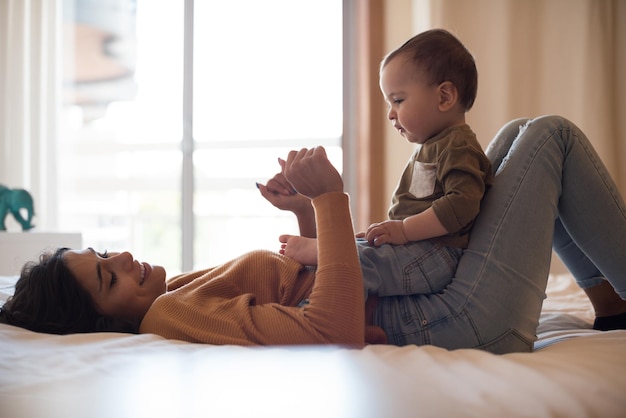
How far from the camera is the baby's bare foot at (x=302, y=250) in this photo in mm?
1076

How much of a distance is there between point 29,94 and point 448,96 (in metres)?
3.30

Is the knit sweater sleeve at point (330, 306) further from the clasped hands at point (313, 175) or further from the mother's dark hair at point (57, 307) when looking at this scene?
the mother's dark hair at point (57, 307)

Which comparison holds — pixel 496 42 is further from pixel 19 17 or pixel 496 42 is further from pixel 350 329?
pixel 19 17

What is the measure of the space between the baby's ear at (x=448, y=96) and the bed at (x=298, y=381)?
0.51m

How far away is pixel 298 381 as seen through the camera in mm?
718

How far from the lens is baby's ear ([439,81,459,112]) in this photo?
117cm

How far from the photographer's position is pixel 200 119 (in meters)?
3.79

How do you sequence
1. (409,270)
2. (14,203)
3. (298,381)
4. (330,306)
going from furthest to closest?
1. (14,203)
2. (409,270)
3. (330,306)
4. (298,381)

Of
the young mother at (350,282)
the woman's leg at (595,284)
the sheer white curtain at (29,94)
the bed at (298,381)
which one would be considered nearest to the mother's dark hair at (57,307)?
the young mother at (350,282)

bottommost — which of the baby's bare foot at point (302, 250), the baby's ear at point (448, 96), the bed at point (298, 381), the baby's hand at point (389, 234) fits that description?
the bed at point (298, 381)

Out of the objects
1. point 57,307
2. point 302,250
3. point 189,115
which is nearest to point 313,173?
point 302,250

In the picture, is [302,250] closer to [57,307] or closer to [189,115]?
[57,307]

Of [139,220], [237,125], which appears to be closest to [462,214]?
[237,125]

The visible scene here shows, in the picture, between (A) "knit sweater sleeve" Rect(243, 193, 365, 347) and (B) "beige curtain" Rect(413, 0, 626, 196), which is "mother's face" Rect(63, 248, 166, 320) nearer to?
(A) "knit sweater sleeve" Rect(243, 193, 365, 347)
